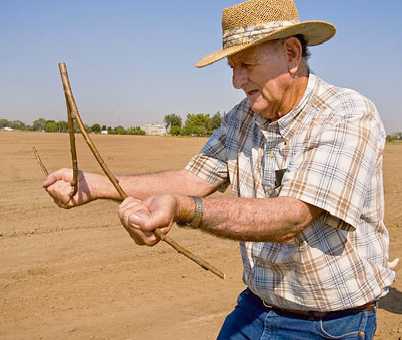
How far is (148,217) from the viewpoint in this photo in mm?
2014

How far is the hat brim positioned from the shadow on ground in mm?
4441

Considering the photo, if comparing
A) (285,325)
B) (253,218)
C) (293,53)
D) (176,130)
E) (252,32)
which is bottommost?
(176,130)

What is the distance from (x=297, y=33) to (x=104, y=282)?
508cm

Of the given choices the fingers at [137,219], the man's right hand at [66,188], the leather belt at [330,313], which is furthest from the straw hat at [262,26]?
the leather belt at [330,313]

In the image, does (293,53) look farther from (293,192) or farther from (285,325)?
(285,325)

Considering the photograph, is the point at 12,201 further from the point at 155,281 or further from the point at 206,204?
the point at 206,204

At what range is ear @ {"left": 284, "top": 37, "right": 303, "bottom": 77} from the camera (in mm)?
2768

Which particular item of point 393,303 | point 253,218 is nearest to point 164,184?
point 253,218

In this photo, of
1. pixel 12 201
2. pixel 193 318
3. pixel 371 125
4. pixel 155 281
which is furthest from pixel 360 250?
pixel 12 201

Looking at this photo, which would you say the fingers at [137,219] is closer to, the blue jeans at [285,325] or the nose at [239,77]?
the nose at [239,77]

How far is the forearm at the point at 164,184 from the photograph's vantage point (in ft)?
11.1

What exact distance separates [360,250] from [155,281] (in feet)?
15.6

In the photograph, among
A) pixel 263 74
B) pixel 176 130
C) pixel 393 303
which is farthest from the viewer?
pixel 176 130

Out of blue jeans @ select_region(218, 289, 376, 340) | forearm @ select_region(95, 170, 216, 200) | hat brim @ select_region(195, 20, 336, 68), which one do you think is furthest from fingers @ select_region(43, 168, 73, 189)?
blue jeans @ select_region(218, 289, 376, 340)
